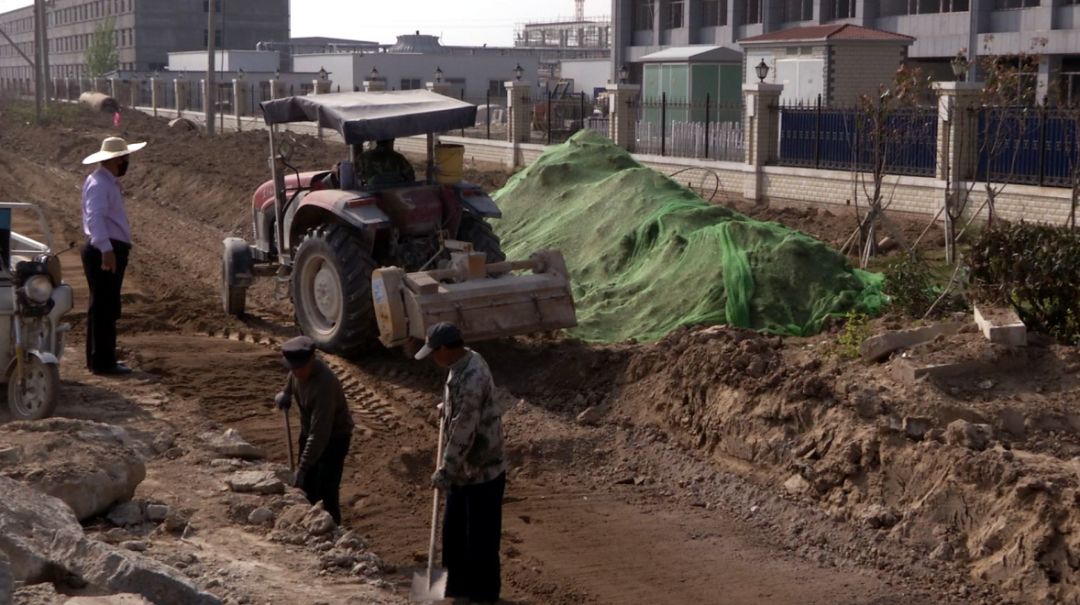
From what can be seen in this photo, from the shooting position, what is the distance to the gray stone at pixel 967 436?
809 centimetres

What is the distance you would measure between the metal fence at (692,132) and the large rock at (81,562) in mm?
17738

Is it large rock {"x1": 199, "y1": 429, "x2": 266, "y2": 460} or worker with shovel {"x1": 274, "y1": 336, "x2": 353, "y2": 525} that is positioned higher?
worker with shovel {"x1": 274, "y1": 336, "x2": 353, "y2": 525}

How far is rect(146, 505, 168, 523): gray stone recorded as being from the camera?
7.28 meters

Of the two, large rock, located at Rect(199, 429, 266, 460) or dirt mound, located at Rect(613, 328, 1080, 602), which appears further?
large rock, located at Rect(199, 429, 266, 460)

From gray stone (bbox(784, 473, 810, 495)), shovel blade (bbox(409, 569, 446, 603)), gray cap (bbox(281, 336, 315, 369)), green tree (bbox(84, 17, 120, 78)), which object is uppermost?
green tree (bbox(84, 17, 120, 78))

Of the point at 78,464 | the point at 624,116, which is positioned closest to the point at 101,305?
the point at 78,464

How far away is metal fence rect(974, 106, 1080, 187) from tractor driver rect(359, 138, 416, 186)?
7406 mm

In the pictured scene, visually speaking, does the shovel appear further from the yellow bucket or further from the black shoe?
the yellow bucket

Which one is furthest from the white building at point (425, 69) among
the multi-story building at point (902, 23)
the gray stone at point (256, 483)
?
the gray stone at point (256, 483)

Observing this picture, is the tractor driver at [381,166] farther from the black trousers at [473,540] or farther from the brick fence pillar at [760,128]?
the brick fence pillar at [760,128]

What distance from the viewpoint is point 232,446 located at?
28.7 feet

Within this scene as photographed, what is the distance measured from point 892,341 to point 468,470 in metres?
4.24

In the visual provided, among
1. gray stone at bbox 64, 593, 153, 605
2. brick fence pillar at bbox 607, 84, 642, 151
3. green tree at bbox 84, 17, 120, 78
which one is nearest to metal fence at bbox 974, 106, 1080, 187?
brick fence pillar at bbox 607, 84, 642, 151

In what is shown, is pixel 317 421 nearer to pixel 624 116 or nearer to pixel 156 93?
pixel 624 116
